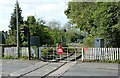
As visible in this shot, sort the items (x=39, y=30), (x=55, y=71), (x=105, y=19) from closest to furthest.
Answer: (x=55, y=71), (x=105, y=19), (x=39, y=30)

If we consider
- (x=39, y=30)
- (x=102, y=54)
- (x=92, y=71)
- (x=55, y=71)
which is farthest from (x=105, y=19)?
(x=39, y=30)

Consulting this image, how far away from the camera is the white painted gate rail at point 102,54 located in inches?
953

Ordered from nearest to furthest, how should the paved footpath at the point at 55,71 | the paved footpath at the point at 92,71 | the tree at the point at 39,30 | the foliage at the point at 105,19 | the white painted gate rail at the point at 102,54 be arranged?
1. the paved footpath at the point at 55,71
2. the paved footpath at the point at 92,71
3. the white painted gate rail at the point at 102,54
4. the foliage at the point at 105,19
5. the tree at the point at 39,30

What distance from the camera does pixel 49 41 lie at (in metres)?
41.8

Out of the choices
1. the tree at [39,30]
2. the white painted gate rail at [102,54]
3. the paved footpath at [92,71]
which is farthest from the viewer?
the tree at [39,30]

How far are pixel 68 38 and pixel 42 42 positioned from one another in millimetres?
41530

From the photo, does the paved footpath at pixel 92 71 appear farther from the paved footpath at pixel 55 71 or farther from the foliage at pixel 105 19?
the foliage at pixel 105 19

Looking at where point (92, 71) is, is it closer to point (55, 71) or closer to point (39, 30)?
point (55, 71)

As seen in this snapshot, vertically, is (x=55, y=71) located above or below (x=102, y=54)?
below

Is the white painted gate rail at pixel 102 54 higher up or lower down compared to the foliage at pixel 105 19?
lower down

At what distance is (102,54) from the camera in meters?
24.6

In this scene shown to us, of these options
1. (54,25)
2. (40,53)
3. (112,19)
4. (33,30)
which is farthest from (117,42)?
(54,25)

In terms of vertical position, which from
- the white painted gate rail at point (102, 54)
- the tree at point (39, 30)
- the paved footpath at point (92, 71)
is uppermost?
the tree at point (39, 30)

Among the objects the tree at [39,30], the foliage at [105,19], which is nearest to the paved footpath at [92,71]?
the foliage at [105,19]
